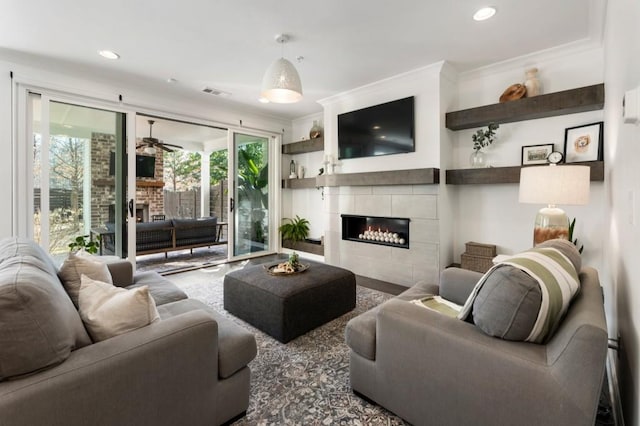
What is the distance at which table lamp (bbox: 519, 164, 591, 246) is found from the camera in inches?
82.5

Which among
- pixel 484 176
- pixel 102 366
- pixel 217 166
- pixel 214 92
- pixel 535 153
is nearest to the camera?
pixel 102 366

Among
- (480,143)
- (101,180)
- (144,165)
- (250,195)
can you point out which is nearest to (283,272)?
(480,143)

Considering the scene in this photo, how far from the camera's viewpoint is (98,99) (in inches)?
143

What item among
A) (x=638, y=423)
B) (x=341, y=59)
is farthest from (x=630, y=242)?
(x=341, y=59)

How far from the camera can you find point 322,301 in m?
2.52

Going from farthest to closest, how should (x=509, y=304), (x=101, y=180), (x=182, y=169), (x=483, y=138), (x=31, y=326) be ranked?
(x=182, y=169), (x=101, y=180), (x=483, y=138), (x=509, y=304), (x=31, y=326)

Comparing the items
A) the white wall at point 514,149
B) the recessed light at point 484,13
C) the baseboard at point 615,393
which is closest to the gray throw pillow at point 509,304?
the baseboard at point 615,393

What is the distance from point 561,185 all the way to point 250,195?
4498 mm

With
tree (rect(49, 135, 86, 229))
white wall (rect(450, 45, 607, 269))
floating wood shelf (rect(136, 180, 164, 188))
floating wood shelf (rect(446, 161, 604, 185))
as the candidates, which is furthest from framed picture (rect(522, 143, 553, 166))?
floating wood shelf (rect(136, 180, 164, 188))

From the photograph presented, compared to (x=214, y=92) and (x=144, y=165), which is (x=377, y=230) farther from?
(x=144, y=165)

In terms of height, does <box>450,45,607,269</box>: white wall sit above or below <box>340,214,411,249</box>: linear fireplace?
above

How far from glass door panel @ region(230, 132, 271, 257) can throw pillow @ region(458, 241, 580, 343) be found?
14.7ft

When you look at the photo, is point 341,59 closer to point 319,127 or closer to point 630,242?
point 319,127

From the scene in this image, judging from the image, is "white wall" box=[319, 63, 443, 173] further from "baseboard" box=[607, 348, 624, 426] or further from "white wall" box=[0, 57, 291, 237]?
"baseboard" box=[607, 348, 624, 426]
